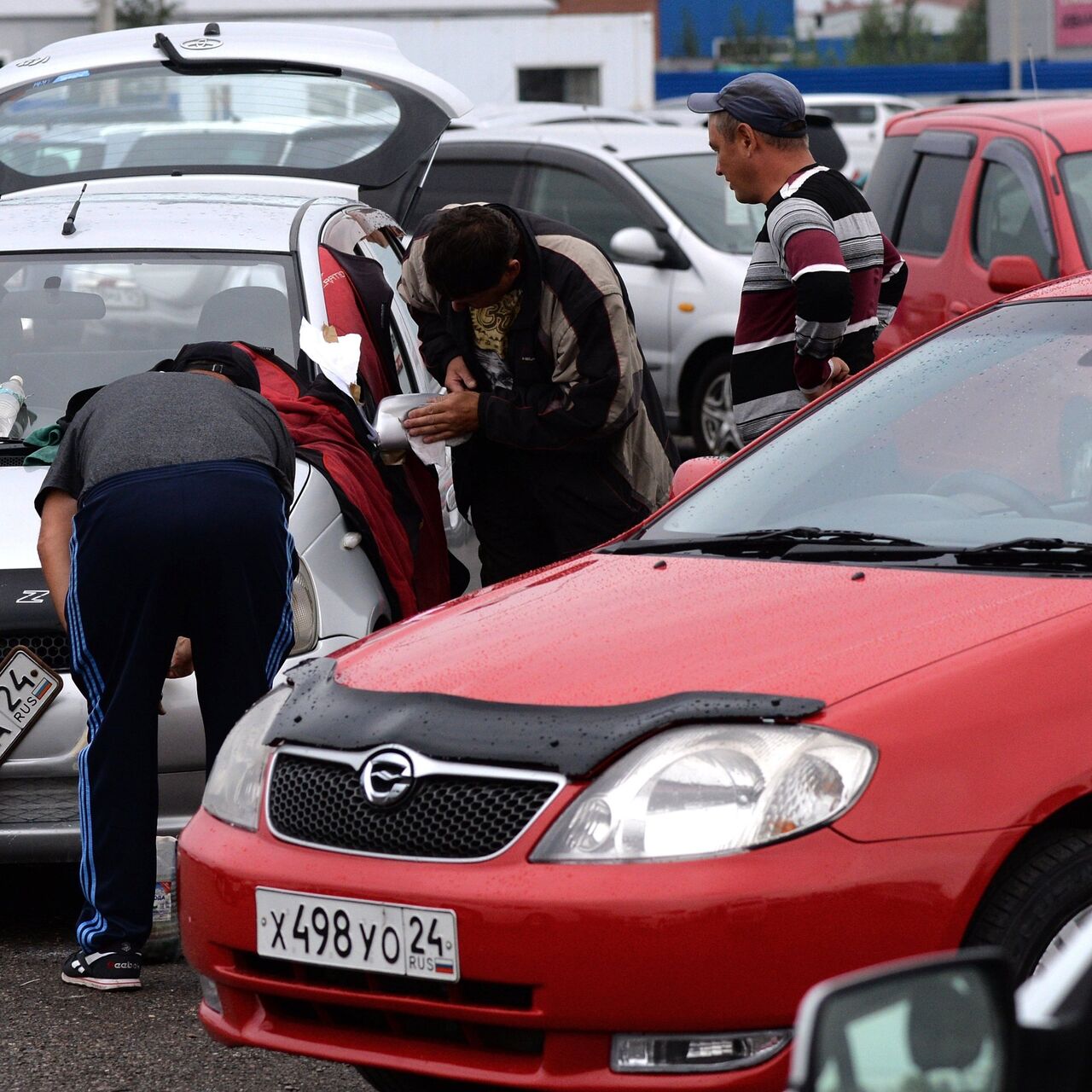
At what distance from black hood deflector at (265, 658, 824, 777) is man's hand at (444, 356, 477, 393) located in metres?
2.43

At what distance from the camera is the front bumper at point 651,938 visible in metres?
2.82

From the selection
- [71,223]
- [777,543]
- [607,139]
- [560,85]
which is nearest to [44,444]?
[71,223]

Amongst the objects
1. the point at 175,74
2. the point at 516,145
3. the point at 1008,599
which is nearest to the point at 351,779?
the point at 1008,599

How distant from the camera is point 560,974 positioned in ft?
9.45

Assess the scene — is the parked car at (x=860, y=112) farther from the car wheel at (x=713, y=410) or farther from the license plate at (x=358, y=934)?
the license plate at (x=358, y=934)

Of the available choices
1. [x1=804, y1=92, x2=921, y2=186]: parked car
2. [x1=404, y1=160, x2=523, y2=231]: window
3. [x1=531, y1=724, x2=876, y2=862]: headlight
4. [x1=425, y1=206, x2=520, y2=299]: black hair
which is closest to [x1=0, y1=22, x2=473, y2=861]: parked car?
[x1=425, y1=206, x2=520, y2=299]: black hair

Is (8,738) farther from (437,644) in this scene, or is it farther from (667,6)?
(667,6)

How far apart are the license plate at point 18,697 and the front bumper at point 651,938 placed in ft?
6.07

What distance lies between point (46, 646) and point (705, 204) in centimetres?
756

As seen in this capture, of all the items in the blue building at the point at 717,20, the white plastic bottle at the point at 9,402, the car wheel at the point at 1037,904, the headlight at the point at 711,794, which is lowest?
the car wheel at the point at 1037,904

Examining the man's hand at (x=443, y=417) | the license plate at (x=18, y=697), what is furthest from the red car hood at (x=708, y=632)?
the man's hand at (x=443, y=417)

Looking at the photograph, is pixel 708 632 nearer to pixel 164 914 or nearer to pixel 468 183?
pixel 164 914

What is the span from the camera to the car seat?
5871 millimetres

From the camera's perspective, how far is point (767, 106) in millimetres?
5309
